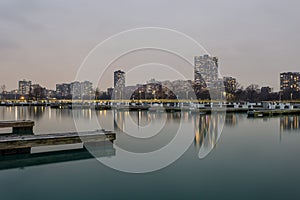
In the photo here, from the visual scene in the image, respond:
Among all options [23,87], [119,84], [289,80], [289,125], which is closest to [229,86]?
[119,84]

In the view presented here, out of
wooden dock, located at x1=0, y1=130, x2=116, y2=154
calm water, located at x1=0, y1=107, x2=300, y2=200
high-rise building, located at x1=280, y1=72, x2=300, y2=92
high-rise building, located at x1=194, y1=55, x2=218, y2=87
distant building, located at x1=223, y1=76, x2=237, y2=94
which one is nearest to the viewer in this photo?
calm water, located at x1=0, y1=107, x2=300, y2=200

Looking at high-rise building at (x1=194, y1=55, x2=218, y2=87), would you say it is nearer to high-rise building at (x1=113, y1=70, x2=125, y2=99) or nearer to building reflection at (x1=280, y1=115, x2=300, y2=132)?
high-rise building at (x1=113, y1=70, x2=125, y2=99)

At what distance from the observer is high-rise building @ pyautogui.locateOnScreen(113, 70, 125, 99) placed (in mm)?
57381

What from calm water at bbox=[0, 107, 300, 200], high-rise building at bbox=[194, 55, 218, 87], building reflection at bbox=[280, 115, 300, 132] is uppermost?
high-rise building at bbox=[194, 55, 218, 87]

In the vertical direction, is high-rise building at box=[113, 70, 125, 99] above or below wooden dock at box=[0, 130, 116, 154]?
above

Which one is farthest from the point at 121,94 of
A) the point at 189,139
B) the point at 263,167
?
the point at 263,167

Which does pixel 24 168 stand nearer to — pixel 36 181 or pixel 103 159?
pixel 36 181

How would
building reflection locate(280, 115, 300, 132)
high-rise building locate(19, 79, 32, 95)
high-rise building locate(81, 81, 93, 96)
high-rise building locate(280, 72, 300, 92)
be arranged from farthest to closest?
high-rise building locate(19, 79, 32, 95) < high-rise building locate(280, 72, 300, 92) < high-rise building locate(81, 81, 93, 96) < building reflection locate(280, 115, 300, 132)

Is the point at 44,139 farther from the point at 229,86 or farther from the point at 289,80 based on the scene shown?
the point at 289,80

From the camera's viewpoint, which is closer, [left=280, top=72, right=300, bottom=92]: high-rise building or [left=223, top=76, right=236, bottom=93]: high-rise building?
[left=223, top=76, right=236, bottom=93]: high-rise building

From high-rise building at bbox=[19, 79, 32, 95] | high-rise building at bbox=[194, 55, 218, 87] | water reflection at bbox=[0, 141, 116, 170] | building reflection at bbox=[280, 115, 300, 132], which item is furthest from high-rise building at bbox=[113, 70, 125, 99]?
high-rise building at bbox=[19, 79, 32, 95]

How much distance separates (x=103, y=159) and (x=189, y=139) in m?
4.78

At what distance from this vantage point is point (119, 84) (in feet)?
197

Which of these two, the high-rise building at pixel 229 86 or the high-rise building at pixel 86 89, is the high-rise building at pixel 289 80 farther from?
the high-rise building at pixel 86 89
